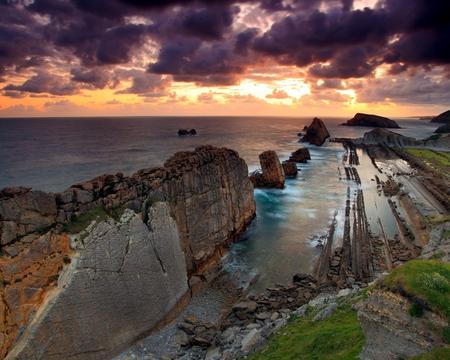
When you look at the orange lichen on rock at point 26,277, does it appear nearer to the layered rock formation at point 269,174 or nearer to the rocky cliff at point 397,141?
the layered rock formation at point 269,174

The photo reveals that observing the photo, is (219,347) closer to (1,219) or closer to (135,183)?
(135,183)

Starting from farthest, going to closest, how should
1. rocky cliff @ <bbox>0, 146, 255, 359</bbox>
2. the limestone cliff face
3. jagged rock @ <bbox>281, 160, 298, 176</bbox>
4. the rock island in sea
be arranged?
jagged rock @ <bbox>281, 160, 298, 176</bbox>, the limestone cliff face, the rock island in sea, rocky cliff @ <bbox>0, 146, 255, 359</bbox>

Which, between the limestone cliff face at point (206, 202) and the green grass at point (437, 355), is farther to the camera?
the limestone cliff face at point (206, 202)

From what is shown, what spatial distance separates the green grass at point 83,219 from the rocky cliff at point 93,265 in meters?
0.05

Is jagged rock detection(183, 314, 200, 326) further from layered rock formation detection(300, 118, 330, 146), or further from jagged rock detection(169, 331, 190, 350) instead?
layered rock formation detection(300, 118, 330, 146)

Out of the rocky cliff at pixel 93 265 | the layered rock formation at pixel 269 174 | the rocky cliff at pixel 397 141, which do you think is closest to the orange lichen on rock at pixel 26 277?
the rocky cliff at pixel 93 265

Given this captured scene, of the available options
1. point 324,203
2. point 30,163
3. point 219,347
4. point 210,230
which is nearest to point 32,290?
point 219,347

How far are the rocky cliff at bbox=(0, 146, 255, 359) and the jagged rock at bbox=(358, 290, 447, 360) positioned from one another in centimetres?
1358

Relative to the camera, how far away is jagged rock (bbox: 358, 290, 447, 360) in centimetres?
1066

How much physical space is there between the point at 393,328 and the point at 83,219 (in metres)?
16.8

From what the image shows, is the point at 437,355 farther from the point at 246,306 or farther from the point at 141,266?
the point at 141,266

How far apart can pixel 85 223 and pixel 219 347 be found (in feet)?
37.0

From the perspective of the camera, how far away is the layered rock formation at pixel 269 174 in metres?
56.8

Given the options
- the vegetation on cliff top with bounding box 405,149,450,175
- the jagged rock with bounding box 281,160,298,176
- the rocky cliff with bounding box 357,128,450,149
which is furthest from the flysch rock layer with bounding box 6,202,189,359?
the rocky cliff with bounding box 357,128,450,149
